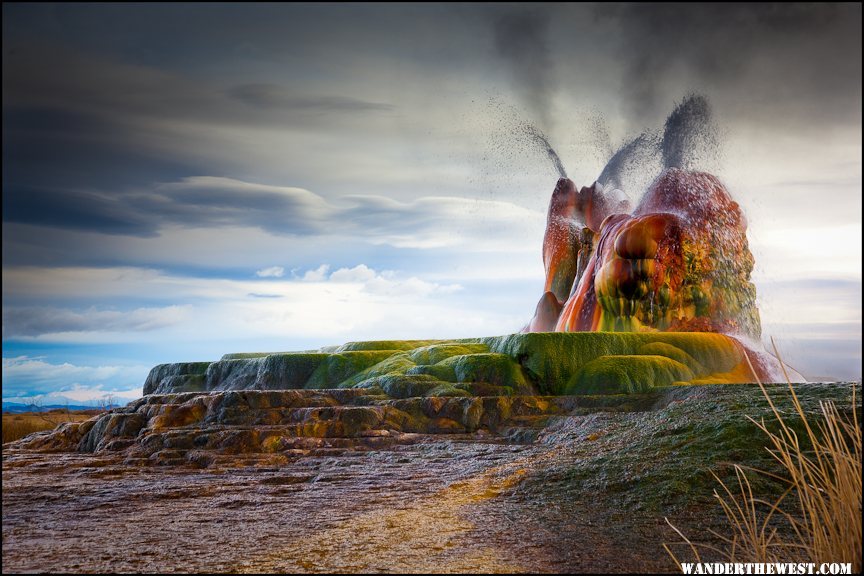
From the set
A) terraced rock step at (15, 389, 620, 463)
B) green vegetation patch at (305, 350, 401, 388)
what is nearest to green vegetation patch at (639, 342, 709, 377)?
terraced rock step at (15, 389, 620, 463)

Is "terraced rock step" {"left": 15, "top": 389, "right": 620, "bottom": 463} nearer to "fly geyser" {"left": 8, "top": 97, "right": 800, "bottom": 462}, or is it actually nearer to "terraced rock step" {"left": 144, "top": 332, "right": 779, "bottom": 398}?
"fly geyser" {"left": 8, "top": 97, "right": 800, "bottom": 462}

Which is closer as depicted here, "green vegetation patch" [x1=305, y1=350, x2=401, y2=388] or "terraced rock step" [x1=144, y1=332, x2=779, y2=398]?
"terraced rock step" [x1=144, y1=332, x2=779, y2=398]

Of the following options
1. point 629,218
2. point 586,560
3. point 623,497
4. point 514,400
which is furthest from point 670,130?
point 586,560

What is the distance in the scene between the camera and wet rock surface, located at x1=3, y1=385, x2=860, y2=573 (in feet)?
18.1

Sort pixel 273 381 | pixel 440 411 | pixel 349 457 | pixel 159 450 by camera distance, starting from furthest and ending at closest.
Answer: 1. pixel 273 381
2. pixel 440 411
3. pixel 159 450
4. pixel 349 457

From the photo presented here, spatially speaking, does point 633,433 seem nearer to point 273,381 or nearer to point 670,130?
point 273,381

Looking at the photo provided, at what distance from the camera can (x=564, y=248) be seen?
27.0m

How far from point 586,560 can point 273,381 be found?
44.0 feet

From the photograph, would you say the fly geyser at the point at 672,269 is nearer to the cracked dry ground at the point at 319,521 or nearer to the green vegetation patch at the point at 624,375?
the green vegetation patch at the point at 624,375

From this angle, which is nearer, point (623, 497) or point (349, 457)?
point (623, 497)

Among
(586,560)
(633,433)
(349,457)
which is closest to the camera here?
(586,560)

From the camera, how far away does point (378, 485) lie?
850cm

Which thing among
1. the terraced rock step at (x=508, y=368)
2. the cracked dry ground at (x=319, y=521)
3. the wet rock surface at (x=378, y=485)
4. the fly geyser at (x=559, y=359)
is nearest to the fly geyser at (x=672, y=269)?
the fly geyser at (x=559, y=359)

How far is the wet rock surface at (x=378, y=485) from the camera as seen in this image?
553cm
